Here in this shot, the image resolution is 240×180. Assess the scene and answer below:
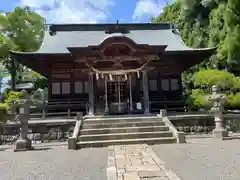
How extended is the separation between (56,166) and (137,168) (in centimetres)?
223

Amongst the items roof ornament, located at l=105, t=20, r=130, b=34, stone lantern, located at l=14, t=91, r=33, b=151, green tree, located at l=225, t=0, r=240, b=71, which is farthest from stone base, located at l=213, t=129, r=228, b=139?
roof ornament, located at l=105, t=20, r=130, b=34

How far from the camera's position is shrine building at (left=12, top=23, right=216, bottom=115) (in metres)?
14.4

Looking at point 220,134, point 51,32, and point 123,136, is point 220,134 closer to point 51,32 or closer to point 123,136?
point 123,136

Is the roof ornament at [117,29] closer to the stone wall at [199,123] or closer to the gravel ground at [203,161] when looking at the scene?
the stone wall at [199,123]

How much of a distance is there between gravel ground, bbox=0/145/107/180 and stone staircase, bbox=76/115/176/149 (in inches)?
62.8

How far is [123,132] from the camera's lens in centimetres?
1101

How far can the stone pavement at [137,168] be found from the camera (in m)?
5.18

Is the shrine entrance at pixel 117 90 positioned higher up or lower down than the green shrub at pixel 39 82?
lower down

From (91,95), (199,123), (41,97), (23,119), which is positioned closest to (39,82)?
(41,97)

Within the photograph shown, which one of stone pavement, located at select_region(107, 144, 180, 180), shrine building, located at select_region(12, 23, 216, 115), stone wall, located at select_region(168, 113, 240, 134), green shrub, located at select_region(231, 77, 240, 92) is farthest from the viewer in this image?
green shrub, located at select_region(231, 77, 240, 92)

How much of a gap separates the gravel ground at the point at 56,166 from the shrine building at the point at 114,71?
20.8 feet

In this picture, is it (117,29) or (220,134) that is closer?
(220,134)

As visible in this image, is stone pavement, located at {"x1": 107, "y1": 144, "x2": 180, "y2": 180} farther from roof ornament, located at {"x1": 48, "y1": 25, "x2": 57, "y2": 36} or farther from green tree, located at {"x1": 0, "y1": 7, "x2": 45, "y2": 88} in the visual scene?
green tree, located at {"x1": 0, "y1": 7, "x2": 45, "y2": 88}

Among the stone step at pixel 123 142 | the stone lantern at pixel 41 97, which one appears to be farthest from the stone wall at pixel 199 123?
the stone lantern at pixel 41 97
